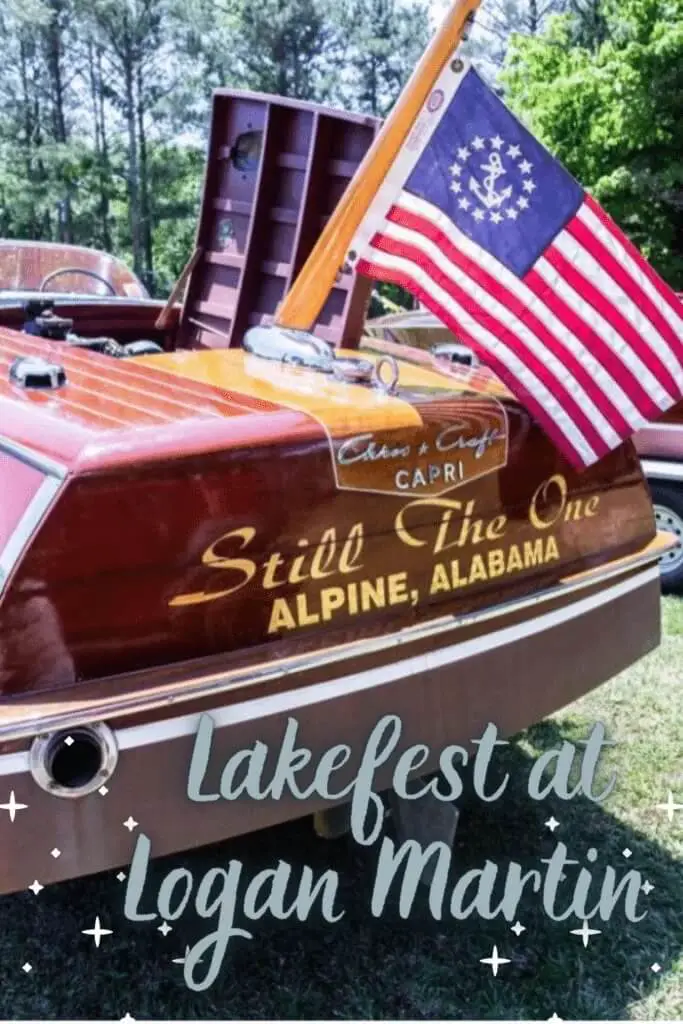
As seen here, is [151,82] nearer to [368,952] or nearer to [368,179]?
[368,179]

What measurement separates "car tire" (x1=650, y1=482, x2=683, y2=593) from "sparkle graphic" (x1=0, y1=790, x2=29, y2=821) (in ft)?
13.1

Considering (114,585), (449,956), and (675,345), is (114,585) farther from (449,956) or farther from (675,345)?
(675,345)

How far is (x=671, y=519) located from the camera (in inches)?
211

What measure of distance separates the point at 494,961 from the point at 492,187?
1.94 m

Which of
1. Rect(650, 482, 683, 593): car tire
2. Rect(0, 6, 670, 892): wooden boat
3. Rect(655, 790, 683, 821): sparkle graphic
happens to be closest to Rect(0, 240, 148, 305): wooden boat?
Rect(0, 6, 670, 892): wooden boat

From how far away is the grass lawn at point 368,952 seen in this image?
2.52 metres

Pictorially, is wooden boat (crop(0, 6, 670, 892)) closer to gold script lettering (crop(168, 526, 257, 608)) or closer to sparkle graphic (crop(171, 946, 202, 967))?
gold script lettering (crop(168, 526, 257, 608))

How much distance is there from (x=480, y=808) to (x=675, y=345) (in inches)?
59.2

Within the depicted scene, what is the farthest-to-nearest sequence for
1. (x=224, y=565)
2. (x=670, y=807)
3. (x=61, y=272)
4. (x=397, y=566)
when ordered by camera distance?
(x=61, y=272) → (x=670, y=807) → (x=397, y=566) → (x=224, y=565)

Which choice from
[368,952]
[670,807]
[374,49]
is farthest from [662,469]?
[374,49]

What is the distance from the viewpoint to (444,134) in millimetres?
2836

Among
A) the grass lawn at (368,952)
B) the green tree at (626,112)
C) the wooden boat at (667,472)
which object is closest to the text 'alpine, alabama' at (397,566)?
the grass lawn at (368,952)

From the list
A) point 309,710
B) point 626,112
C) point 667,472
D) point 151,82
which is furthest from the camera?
point 151,82

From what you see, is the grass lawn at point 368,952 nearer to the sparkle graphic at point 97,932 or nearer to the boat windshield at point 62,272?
the sparkle graphic at point 97,932
